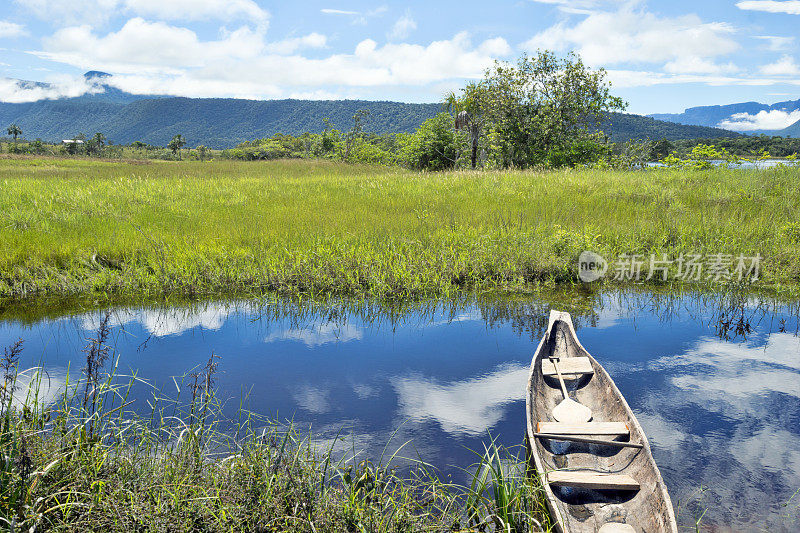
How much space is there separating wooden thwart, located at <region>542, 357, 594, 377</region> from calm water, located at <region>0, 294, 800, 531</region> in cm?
38

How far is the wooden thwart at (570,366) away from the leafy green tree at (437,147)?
26.2 metres

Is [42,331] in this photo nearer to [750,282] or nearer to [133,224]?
[133,224]

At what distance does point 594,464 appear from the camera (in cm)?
379

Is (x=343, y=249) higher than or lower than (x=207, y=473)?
higher

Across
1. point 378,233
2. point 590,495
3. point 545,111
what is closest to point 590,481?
point 590,495

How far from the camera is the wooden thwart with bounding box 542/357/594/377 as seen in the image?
16.4 ft

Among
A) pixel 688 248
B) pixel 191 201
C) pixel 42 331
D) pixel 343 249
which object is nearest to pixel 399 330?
pixel 343 249

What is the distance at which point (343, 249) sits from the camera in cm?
863

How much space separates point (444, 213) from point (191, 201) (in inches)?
264

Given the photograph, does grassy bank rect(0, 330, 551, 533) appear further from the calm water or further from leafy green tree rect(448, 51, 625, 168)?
leafy green tree rect(448, 51, 625, 168)

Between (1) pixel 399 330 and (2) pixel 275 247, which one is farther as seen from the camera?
(2) pixel 275 247

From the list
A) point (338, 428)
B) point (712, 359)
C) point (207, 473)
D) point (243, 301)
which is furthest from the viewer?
point (243, 301)

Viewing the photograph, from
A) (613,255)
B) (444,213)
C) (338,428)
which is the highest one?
(444,213)

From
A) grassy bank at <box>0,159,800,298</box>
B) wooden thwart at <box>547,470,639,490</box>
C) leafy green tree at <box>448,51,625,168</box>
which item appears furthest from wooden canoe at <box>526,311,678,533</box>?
leafy green tree at <box>448,51,625,168</box>
